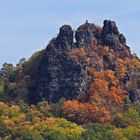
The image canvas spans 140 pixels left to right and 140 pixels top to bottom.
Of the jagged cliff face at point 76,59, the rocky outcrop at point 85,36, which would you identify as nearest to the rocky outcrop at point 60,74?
the jagged cliff face at point 76,59

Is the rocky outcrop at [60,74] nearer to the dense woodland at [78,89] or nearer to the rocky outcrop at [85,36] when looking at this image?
the dense woodland at [78,89]

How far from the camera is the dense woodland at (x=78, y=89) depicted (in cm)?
13688

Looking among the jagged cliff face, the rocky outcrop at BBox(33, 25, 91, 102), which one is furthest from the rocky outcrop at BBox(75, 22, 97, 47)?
the rocky outcrop at BBox(33, 25, 91, 102)

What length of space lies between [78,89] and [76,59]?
4.49 meters

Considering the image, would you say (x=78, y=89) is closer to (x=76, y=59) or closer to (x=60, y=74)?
(x=60, y=74)

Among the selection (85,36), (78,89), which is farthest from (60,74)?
(85,36)

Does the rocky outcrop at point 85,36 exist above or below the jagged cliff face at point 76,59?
above

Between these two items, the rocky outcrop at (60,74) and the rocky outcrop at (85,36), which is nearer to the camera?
the rocky outcrop at (60,74)

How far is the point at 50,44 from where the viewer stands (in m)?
149

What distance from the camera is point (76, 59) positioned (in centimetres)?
14725

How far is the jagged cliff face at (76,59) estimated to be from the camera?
146m

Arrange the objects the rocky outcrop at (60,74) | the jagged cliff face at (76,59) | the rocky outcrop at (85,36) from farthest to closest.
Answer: the rocky outcrop at (85,36) → the jagged cliff face at (76,59) → the rocky outcrop at (60,74)

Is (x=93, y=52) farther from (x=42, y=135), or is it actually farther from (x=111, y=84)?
(x=42, y=135)

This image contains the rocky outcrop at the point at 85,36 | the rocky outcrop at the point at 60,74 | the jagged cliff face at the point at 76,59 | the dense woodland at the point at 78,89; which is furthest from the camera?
the rocky outcrop at the point at 85,36
